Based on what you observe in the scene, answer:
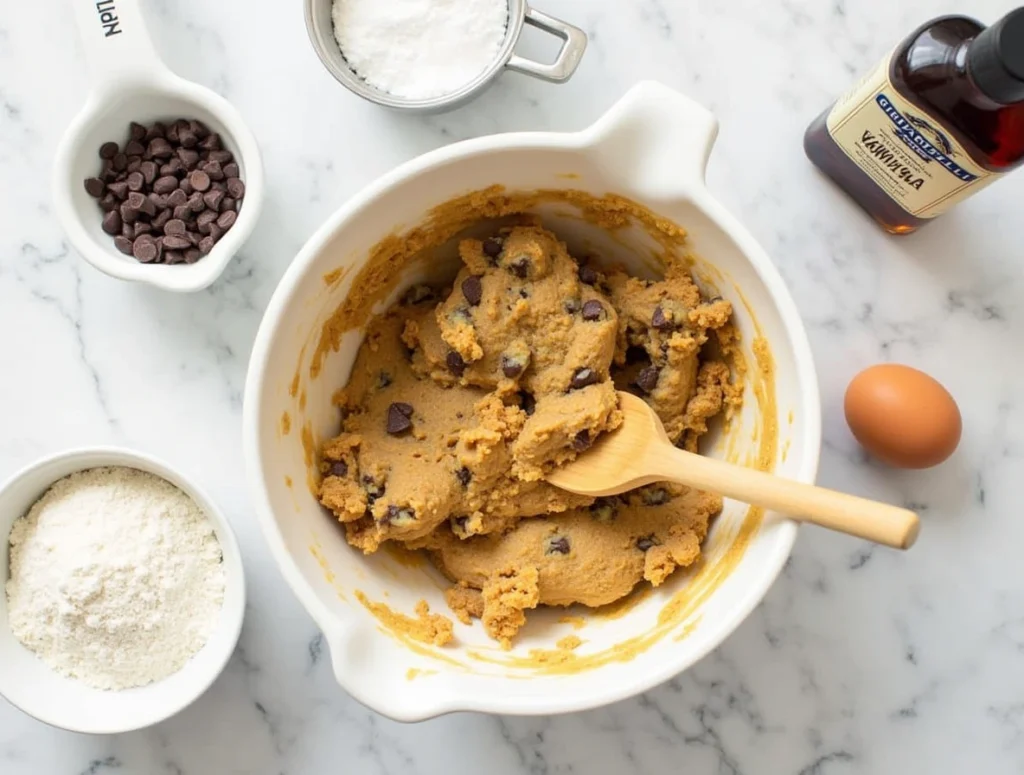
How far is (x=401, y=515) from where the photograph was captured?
54.4 inches

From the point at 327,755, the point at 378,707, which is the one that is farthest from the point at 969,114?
the point at 327,755

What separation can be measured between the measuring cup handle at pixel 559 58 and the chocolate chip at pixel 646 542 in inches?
29.9

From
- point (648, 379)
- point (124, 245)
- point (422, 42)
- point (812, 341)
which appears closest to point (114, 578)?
point (124, 245)

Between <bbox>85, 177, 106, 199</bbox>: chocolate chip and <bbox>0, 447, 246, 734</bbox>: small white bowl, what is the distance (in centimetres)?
46

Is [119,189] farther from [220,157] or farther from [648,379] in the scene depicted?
[648,379]

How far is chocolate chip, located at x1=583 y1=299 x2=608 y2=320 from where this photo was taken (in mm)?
1407

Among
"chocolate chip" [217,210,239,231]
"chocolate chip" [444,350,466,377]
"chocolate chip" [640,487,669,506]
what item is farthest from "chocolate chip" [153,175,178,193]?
"chocolate chip" [640,487,669,506]

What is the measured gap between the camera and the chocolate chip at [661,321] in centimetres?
142

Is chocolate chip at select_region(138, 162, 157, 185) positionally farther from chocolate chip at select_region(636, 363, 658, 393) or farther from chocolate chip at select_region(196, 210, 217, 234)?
chocolate chip at select_region(636, 363, 658, 393)

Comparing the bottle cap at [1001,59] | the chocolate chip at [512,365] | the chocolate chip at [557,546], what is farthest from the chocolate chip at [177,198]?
the bottle cap at [1001,59]

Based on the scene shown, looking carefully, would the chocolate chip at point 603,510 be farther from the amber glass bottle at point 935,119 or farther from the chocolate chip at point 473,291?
the amber glass bottle at point 935,119

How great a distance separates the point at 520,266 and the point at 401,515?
425 millimetres

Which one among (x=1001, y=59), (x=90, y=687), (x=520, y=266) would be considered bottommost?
(x=90, y=687)

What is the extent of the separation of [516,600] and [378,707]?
27 cm
